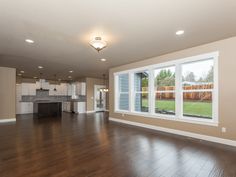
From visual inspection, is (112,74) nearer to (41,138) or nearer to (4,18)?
(41,138)

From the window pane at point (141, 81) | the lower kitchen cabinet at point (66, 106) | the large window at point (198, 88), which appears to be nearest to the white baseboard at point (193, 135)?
the large window at point (198, 88)

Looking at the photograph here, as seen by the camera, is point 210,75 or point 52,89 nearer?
point 210,75

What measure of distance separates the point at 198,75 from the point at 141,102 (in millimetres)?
2680

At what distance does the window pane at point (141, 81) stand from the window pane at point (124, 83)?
53 cm

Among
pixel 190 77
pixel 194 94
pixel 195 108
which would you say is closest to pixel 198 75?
pixel 190 77

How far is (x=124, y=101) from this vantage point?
7137 mm

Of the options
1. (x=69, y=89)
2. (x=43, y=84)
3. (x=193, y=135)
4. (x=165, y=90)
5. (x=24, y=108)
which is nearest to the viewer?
(x=193, y=135)

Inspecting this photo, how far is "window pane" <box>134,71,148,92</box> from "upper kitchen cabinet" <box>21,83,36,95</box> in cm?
822

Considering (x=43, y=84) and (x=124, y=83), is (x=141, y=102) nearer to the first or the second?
(x=124, y=83)

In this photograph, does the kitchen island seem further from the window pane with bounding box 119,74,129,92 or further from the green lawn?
the green lawn

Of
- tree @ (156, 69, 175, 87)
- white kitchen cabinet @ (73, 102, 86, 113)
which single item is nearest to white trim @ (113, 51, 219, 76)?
tree @ (156, 69, 175, 87)

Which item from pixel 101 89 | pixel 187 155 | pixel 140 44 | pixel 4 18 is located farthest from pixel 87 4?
pixel 101 89

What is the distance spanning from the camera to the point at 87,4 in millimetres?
2277

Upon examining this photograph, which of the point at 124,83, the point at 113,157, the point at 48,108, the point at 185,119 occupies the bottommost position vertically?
the point at 113,157
